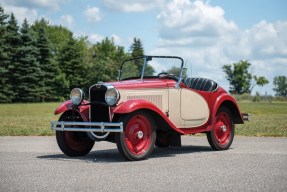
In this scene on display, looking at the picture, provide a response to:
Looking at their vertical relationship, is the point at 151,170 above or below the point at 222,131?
below

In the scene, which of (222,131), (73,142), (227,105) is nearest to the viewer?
(73,142)

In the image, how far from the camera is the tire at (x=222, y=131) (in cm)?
1034

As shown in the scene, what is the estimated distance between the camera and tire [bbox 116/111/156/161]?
8.34 metres

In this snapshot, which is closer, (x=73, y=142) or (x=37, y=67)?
(x=73, y=142)

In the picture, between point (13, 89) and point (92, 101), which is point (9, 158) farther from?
point (13, 89)

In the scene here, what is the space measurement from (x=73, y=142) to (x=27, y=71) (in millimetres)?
54746

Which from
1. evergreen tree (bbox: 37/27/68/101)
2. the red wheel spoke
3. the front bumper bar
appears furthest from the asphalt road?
evergreen tree (bbox: 37/27/68/101)

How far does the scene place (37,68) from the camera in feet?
208

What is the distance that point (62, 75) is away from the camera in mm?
71062

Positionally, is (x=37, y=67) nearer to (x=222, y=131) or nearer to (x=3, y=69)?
(x=3, y=69)

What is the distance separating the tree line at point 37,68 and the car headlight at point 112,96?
169 feet

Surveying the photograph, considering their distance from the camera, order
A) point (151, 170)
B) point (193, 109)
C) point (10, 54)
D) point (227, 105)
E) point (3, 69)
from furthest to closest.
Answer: point (10, 54), point (3, 69), point (227, 105), point (193, 109), point (151, 170)

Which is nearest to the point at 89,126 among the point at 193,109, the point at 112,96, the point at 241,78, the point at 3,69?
the point at 112,96

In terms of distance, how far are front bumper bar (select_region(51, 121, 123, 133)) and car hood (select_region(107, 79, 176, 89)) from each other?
2.67ft
